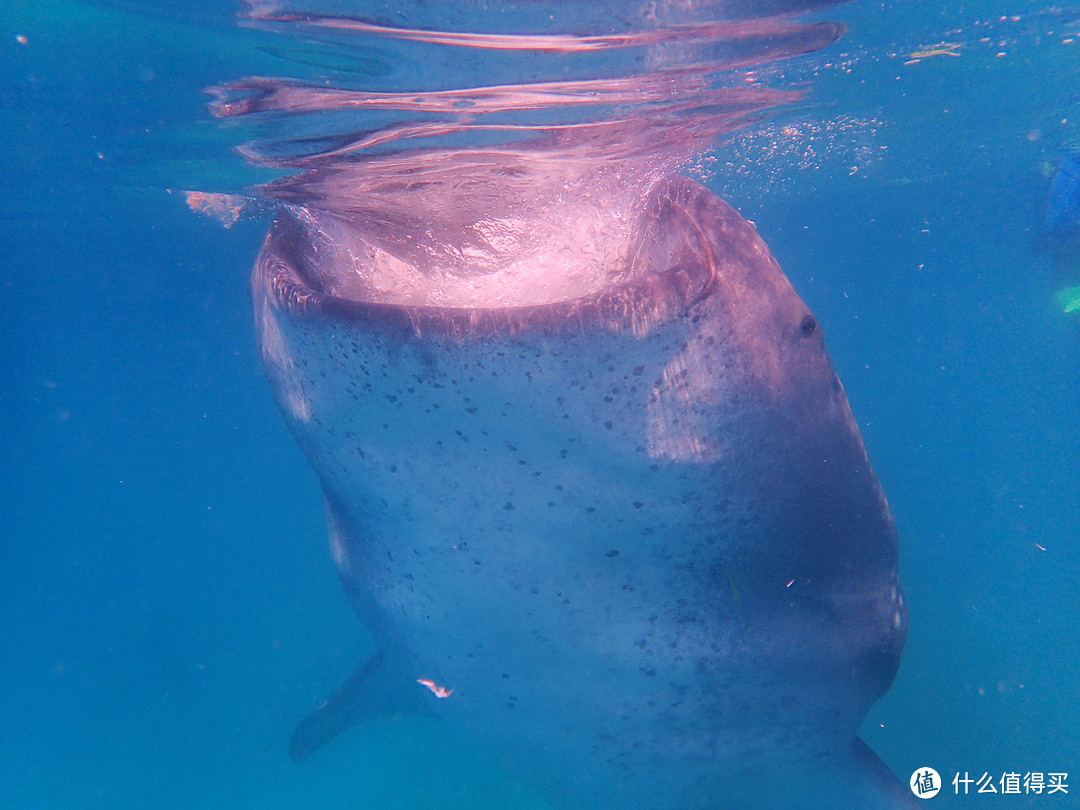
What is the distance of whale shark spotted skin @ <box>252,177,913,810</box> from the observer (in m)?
1.71

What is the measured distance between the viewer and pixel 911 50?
8.07 metres

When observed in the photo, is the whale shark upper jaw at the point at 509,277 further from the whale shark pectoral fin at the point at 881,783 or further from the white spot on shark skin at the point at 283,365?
the whale shark pectoral fin at the point at 881,783

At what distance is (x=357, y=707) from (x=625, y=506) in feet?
19.0

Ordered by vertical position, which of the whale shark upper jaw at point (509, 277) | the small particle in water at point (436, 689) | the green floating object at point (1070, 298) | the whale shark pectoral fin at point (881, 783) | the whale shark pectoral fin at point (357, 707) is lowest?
the whale shark pectoral fin at point (357, 707)

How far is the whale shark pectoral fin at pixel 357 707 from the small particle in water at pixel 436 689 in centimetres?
260

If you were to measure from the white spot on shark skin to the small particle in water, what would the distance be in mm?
1602

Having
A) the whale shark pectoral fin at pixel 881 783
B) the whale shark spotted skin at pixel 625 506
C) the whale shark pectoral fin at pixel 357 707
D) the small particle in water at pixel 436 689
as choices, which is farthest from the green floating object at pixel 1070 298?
the small particle in water at pixel 436 689

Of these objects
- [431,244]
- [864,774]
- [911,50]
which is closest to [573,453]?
[431,244]

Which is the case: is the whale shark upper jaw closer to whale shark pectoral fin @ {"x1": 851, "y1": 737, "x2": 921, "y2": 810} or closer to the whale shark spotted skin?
the whale shark spotted skin

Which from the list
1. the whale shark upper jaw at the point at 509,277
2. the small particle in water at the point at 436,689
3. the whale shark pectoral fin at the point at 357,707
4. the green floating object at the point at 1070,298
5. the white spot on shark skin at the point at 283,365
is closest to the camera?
the whale shark upper jaw at the point at 509,277

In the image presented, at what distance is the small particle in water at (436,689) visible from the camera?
2943mm

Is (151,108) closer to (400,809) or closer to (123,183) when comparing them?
(123,183)

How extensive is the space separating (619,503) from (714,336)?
61 centimetres

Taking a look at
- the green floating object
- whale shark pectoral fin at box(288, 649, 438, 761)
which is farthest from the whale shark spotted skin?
the green floating object
